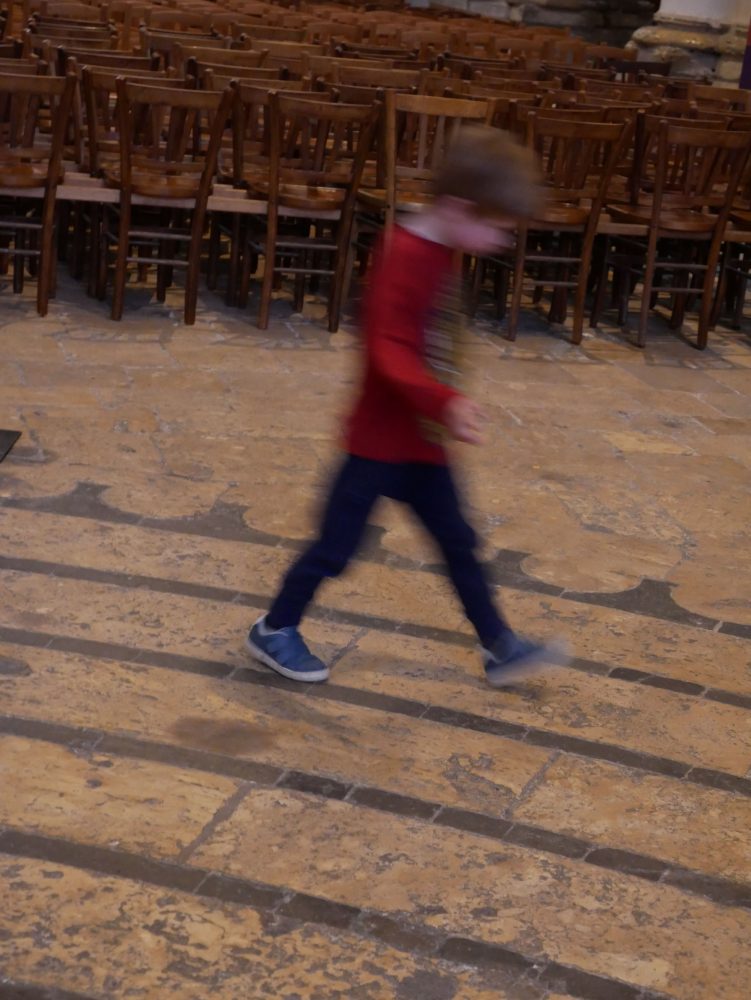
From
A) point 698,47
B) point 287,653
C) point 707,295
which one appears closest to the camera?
point 287,653

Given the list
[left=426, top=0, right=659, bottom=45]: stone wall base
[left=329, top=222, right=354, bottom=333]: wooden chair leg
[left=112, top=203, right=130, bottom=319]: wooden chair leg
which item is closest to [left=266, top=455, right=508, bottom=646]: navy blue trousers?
[left=112, top=203, right=130, bottom=319]: wooden chair leg

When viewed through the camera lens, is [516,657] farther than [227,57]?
No

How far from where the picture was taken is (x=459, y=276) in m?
3.34

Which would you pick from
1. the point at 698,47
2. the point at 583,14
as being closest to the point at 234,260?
the point at 698,47

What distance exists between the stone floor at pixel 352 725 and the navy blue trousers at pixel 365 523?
0.21 metres

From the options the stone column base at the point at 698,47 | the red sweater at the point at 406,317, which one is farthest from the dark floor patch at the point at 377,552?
the stone column base at the point at 698,47

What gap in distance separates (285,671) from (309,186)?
3.69 metres

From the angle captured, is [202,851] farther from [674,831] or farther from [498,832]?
[674,831]

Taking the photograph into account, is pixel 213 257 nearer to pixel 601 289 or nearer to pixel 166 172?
pixel 166 172

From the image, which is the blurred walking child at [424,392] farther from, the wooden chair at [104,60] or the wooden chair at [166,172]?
the wooden chair at [104,60]

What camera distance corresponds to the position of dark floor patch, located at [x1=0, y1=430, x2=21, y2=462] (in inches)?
202

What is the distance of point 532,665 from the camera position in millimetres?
3805

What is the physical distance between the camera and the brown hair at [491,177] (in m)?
3.18

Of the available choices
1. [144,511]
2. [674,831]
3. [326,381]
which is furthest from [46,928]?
[326,381]
